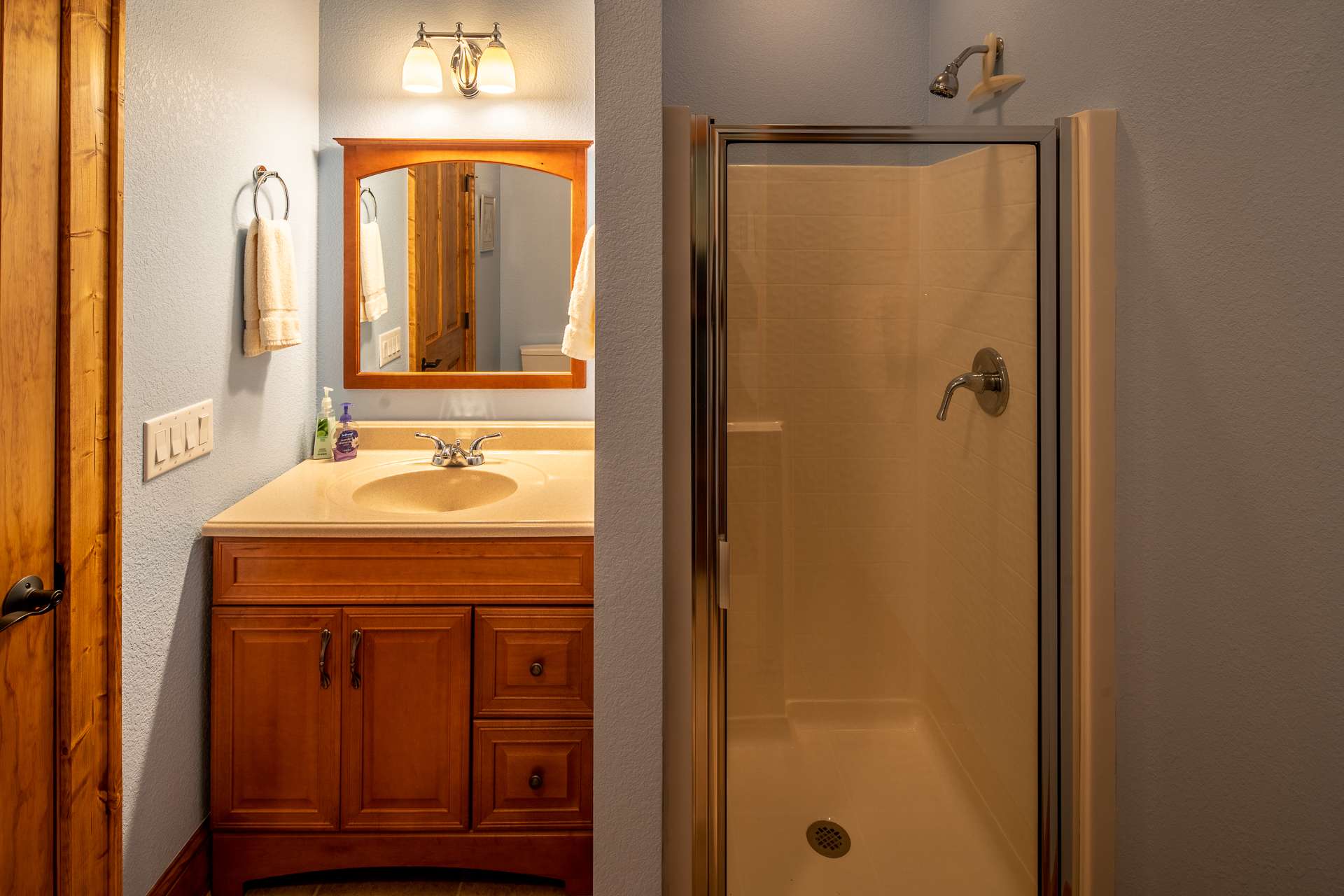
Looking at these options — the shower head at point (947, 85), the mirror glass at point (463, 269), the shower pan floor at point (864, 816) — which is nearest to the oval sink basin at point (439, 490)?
the mirror glass at point (463, 269)

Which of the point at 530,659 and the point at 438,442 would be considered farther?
the point at 438,442

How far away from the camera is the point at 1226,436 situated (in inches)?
53.2

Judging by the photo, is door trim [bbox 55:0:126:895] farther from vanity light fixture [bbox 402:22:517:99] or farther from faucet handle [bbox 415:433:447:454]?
vanity light fixture [bbox 402:22:517:99]

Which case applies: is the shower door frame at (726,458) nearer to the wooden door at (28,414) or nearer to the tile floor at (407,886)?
the tile floor at (407,886)

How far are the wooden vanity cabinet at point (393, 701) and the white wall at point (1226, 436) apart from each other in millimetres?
1081

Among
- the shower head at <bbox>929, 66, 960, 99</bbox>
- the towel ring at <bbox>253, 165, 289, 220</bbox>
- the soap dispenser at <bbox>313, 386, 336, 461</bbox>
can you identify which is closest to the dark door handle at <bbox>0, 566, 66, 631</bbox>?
the towel ring at <bbox>253, 165, 289, 220</bbox>

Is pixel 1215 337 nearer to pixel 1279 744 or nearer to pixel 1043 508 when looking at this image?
pixel 1043 508

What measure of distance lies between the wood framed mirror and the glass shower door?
1.11 metres

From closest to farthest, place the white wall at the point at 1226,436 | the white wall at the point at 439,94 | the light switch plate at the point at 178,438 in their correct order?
the white wall at the point at 1226,436 → the light switch plate at the point at 178,438 → the white wall at the point at 439,94

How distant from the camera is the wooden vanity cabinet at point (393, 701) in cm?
195

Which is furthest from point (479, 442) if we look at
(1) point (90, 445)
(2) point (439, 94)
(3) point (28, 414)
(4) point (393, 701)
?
(3) point (28, 414)

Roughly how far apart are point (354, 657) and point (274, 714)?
209 mm

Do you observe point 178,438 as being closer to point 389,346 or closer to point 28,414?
point 28,414

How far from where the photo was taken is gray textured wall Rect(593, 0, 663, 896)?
149 cm
